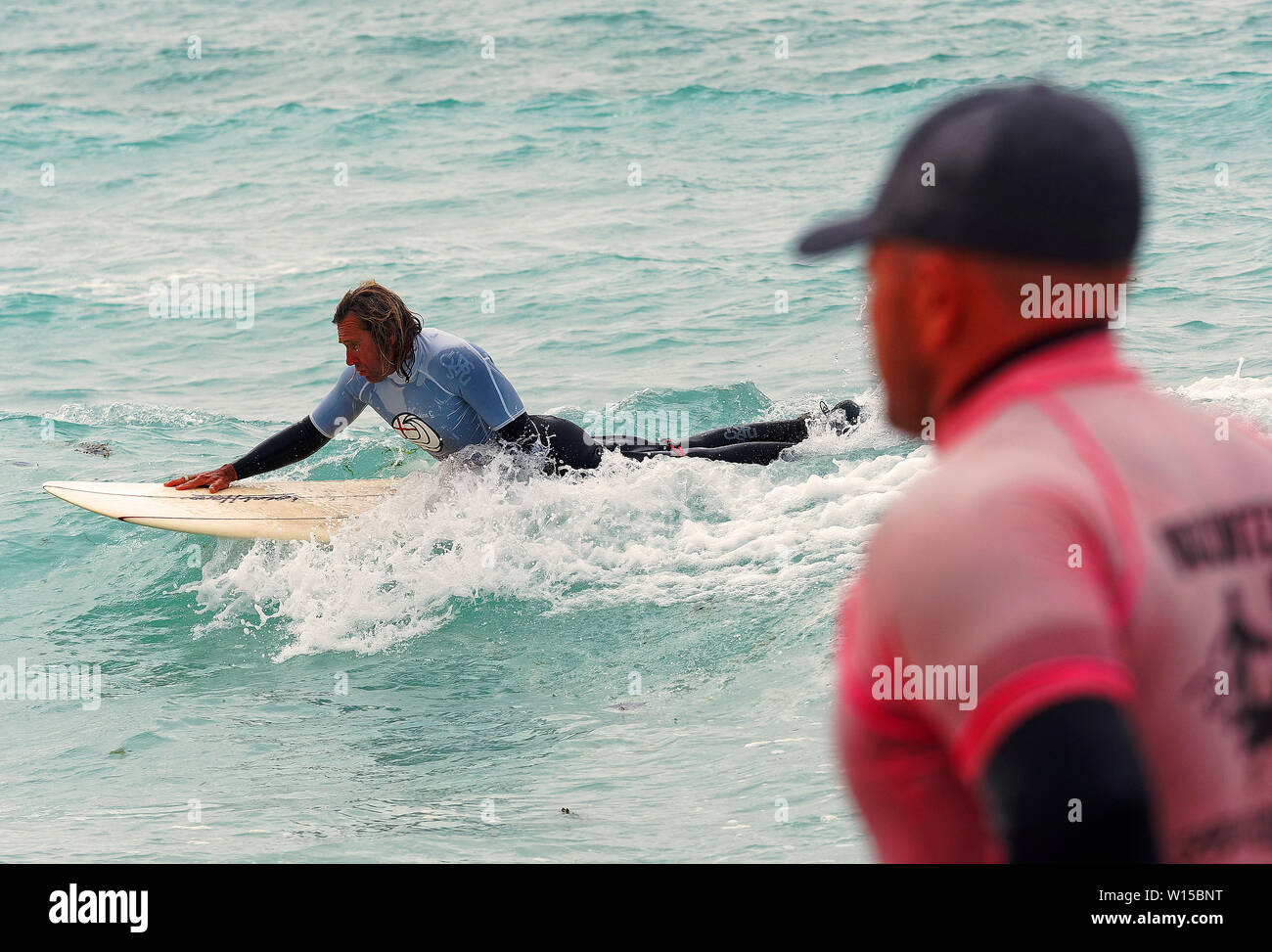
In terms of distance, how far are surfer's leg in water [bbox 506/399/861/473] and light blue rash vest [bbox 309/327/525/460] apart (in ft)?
0.84

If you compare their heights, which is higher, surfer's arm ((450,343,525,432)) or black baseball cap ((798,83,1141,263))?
black baseball cap ((798,83,1141,263))

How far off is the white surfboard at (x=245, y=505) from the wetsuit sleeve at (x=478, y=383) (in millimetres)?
1099

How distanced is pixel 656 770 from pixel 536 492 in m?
2.62

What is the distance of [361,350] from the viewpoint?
6246 millimetres

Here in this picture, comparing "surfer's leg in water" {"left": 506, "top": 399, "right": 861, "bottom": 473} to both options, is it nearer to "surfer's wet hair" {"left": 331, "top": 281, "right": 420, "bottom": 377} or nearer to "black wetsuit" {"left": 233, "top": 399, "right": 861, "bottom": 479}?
"black wetsuit" {"left": 233, "top": 399, "right": 861, "bottom": 479}

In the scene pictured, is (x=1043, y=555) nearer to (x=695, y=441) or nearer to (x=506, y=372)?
(x=695, y=441)

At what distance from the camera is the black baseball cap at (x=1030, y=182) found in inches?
36.8

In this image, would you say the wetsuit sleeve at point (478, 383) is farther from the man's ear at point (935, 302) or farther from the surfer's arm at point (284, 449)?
the man's ear at point (935, 302)

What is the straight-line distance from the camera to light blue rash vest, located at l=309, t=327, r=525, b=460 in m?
6.55

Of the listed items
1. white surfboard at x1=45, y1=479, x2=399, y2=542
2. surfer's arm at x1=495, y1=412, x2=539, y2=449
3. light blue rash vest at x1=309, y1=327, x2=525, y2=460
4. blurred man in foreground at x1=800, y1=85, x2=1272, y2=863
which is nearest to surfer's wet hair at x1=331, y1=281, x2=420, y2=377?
light blue rash vest at x1=309, y1=327, x2=525, y2=460

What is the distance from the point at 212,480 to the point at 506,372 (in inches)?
174

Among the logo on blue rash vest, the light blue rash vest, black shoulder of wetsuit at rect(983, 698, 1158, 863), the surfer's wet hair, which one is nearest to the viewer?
black shoulder of wetsuit at rect(983, 698, 1158, 863)
